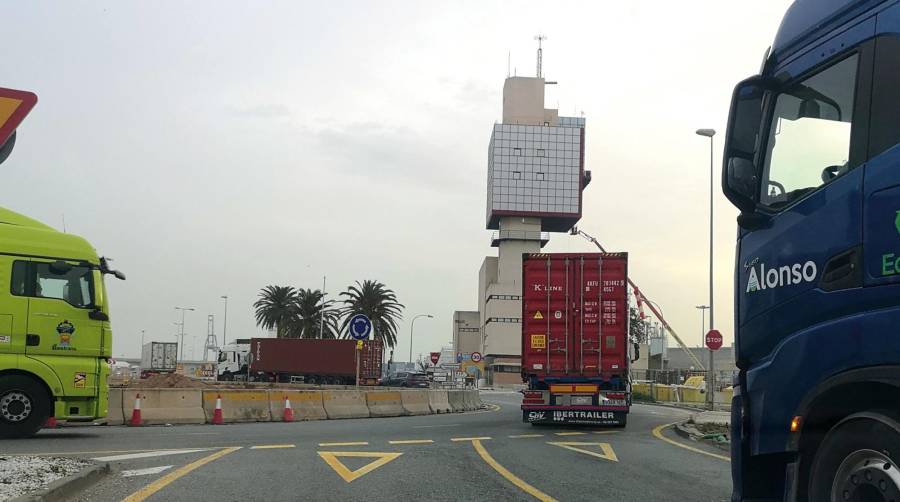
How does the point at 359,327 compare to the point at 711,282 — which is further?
the point at 711,282

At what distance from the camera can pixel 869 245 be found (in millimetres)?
3654

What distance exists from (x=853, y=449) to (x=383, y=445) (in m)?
9.51

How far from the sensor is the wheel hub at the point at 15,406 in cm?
1209

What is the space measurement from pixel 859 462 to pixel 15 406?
1240cm

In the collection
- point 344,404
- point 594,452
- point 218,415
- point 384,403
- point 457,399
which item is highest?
point 594,452

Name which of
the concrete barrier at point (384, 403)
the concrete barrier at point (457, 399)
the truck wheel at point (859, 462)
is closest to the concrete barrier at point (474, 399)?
the concrete barrier at point (457, 399)

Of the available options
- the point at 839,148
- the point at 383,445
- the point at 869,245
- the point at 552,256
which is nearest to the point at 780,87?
the point at 839,148

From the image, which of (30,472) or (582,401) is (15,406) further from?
(582,401)

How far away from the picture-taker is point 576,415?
1670 centimetres

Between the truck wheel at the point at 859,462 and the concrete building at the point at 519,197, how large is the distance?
100 meters

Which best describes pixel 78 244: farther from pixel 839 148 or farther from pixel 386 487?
pixel 839 148

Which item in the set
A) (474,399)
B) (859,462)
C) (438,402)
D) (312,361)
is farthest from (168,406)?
(312,361)

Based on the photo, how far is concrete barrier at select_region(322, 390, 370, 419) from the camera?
20837 millimetres

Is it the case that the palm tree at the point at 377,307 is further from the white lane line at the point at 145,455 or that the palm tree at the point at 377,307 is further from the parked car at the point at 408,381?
the white lane line at the point at 145,455
